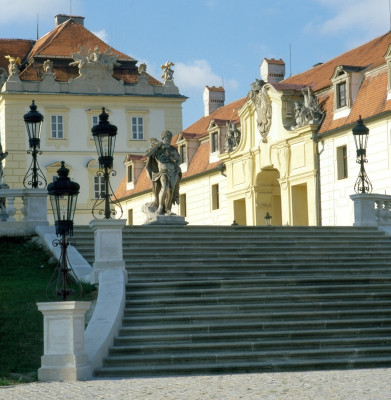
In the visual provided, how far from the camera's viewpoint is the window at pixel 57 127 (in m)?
59.8

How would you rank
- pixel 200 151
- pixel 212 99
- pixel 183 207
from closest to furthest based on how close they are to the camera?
pixel 200 151
pixel 183 207
pixel 212 99

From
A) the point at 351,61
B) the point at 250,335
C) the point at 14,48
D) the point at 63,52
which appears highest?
the point at 14,48

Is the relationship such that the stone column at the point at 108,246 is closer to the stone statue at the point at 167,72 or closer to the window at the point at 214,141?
the window at the point at 214,141

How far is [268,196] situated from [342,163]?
6.27 metres

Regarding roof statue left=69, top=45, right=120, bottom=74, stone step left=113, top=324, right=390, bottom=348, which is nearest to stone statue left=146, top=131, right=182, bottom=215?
stone step left=113, top=324, right=390, bottom=348

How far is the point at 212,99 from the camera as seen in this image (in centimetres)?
5981

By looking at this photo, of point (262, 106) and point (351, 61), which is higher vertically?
point (351, 61)

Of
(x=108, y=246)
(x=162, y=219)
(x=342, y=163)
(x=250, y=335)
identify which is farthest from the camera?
(x=342, y=163)

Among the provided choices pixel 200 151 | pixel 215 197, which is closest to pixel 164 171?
pixel 215 197

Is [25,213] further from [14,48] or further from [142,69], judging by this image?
[14,48]

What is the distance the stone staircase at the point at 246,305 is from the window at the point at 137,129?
37.9 meters

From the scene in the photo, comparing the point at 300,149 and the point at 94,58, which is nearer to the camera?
the point at 300,149

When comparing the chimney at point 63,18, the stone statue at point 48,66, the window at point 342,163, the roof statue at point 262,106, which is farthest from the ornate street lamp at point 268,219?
the chimney at point 63,18

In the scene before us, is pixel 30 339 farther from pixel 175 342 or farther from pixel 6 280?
pixel 6 280
